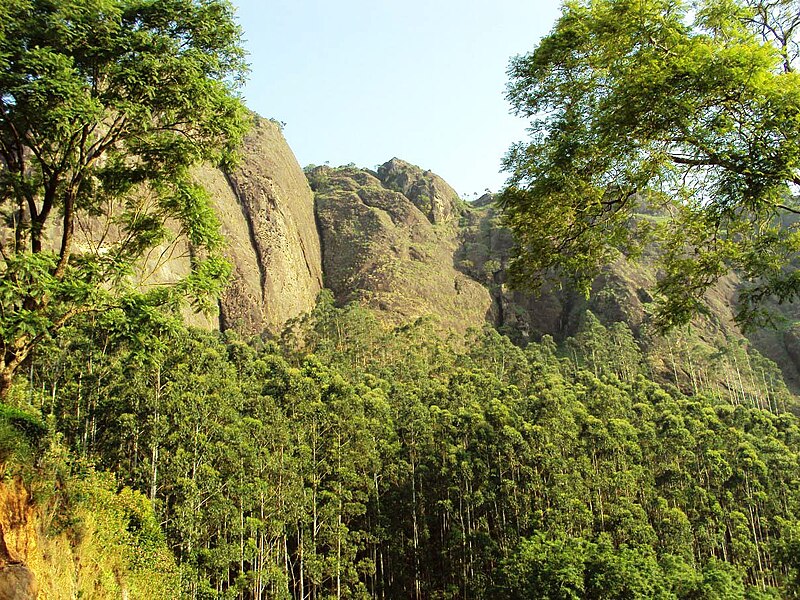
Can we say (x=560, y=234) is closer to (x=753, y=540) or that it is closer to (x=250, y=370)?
(x=250, y=370)

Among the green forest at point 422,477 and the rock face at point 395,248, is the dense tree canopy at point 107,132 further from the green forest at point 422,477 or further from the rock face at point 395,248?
the rock face at point 395,248

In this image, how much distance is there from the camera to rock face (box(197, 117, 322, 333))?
5312 centimetres

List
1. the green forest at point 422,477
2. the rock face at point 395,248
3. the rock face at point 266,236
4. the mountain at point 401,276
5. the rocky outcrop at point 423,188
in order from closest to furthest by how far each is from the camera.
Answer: the green forest at point 422,477 < the rock face at point 266,236 < the mountain at point 401,276 < the rock face at point 395,248 < the rocky outcrop at point 423,188

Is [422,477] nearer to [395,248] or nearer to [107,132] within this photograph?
[107,132]

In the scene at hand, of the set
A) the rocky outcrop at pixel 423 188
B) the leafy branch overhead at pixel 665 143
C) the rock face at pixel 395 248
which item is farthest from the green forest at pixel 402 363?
the rocky outcrop at pixel 423 188

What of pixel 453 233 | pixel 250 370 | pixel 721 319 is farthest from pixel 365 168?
pixel 250 370

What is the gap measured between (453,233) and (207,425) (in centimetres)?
5612

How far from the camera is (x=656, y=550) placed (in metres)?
27.2

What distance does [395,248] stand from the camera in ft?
222

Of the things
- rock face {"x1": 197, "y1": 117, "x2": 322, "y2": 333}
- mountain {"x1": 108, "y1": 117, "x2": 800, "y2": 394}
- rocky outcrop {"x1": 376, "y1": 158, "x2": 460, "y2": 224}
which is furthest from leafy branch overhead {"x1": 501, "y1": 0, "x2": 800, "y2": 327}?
rocky outcrop {"x1": 376, "y1": 158, "x2": 460, "y2": 224}

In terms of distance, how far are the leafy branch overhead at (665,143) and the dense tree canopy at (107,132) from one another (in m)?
4.03

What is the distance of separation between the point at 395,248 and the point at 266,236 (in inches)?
569

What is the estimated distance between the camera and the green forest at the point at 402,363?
19.0 ft

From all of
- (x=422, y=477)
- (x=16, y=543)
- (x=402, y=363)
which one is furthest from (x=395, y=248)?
(x=16, y=543)
